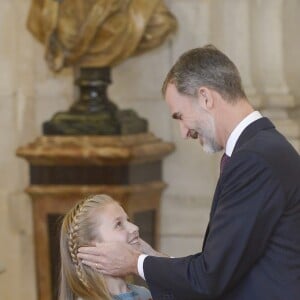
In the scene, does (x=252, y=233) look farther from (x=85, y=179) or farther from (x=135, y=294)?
(x=85, y=179)

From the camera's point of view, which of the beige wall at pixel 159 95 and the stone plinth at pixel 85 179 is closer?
the stone plinth at pixel 85 179

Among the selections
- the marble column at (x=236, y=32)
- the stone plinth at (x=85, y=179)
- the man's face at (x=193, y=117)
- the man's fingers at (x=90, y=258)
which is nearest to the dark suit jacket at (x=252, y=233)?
the man's face at (x=193, y=117)

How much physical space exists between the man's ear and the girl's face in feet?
1.69

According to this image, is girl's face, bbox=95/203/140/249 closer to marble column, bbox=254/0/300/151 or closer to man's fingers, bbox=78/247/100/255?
man's fingers, bbox=78/247/100/255

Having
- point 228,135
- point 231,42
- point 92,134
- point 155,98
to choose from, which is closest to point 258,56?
point 231,42

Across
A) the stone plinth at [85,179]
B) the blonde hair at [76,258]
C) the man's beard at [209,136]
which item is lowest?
the stone plinth at [85,179]

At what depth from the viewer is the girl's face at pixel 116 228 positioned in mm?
3570

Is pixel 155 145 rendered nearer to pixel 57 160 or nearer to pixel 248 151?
pixel 57 160

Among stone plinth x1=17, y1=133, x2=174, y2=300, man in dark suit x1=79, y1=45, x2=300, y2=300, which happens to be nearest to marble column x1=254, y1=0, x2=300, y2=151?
stone plinth x1=17, y1=133, x2=174, y2=300

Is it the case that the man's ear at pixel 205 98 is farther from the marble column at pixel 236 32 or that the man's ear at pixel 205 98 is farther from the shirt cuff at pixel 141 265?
the marble column at pixel 236 32

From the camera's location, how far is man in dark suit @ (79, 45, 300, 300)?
Result: 3.20m

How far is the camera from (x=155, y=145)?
6.25 meters

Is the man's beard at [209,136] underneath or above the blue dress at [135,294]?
above

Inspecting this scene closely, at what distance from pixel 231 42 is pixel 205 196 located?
907mm
